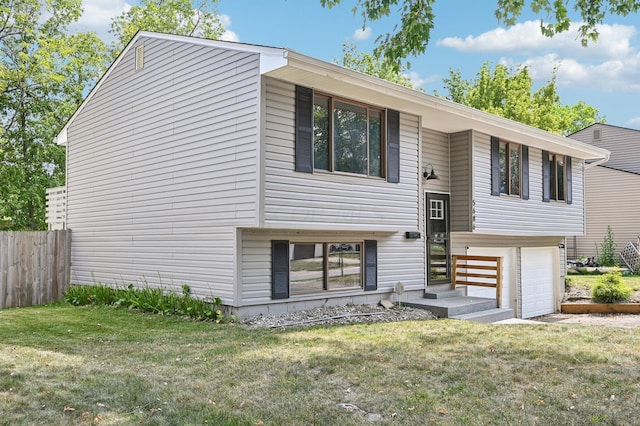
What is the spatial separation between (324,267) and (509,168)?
6477 mm

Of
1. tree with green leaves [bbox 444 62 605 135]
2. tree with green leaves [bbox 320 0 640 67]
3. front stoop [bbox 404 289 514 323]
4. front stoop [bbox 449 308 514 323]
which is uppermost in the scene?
tree with green leaves [bbox 444 62 605 135]

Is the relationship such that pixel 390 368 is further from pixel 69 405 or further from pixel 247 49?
pixel 247 49

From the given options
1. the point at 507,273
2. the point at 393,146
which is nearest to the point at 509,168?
the point at 507,273

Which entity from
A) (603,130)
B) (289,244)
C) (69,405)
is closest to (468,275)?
(289,244)

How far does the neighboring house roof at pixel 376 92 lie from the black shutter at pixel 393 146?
221 millimetres

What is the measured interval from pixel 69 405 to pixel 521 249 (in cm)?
1350

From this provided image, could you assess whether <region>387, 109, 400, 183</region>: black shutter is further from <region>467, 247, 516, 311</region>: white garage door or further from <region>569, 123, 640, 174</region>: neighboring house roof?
<region>569, 123, 640, 174</region>: neighboring house roof

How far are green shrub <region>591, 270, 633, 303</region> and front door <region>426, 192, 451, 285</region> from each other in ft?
16.5

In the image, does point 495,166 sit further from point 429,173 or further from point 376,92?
point 376,92

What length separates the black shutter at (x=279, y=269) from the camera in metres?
9.05

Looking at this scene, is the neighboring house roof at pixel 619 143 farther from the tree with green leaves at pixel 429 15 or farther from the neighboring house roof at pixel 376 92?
the tree with green leaves at pixel 429 15

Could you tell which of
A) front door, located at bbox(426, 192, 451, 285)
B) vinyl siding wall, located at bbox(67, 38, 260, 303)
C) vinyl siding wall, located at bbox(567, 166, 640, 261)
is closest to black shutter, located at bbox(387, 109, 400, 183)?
front door, located at bbox(426, 192, 451, 285)

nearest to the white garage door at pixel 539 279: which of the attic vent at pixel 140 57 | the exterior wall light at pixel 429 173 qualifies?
the exterior wall light at pixel 429 173

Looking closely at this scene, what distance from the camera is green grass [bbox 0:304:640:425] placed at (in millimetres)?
4301
